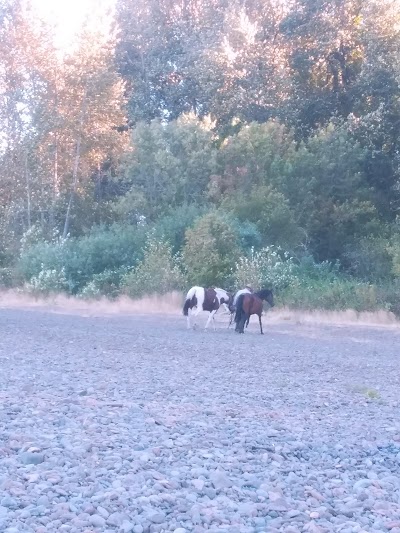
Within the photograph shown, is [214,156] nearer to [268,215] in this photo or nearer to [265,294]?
[268,215]

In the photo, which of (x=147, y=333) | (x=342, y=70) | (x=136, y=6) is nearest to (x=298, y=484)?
(x=147, y=333)

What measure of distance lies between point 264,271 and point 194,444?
93.4ft

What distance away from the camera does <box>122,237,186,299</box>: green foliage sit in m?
37.0

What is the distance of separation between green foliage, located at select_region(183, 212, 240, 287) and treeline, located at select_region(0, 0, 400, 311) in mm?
57

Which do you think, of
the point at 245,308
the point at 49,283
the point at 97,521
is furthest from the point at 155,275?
the point at 97,521

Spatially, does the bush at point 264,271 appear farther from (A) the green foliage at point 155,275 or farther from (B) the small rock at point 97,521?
(B) the small rock at point 97,521

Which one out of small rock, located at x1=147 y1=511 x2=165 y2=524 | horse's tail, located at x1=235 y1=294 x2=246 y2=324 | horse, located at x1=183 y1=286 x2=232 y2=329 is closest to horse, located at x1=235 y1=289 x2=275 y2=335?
horse's tail, located at x1=235 y1=294 x2=246 y2=324

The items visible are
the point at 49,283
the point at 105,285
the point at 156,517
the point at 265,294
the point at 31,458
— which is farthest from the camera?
the point at 49,283

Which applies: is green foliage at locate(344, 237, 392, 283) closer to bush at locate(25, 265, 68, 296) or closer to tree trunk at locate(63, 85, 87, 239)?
bush at locate(25, 265, 68, 296)

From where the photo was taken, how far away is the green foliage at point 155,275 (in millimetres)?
36969

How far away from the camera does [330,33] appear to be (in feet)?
143

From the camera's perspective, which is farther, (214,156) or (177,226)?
(214,156)

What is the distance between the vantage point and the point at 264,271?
121 ft

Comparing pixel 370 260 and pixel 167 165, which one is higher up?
pixel 167 165
